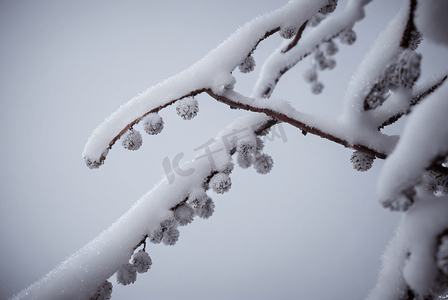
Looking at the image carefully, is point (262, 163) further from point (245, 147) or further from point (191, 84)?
point (191, 84)

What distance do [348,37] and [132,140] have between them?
0.76m

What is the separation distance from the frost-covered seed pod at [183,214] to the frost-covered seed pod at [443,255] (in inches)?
17.2

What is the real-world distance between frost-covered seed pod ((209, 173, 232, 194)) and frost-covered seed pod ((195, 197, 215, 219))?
0.18 feet

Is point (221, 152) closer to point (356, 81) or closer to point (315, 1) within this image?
point (356, 81)

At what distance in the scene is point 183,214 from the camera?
53 centimetres

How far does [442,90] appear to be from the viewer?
13.7 inches

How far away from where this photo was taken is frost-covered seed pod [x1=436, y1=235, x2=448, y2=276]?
30 cm

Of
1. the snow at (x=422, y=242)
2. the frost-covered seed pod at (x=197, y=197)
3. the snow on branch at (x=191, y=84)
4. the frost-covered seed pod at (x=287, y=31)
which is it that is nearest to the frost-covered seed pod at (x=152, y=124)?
the snow on branch at (x=191, y=84)

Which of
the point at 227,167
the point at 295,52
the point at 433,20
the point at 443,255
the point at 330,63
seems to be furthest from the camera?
the point at 330,63

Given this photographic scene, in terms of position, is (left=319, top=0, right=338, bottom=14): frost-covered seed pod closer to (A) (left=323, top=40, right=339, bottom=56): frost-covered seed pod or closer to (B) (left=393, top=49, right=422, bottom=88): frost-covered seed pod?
(A) (left=323, top=40, right=339, bottom=56): frost-covered seed pod

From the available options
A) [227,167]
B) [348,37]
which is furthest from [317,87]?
[227,167]

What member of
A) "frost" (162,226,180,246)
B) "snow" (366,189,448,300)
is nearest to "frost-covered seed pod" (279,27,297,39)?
"snow" (366,189,448,300)

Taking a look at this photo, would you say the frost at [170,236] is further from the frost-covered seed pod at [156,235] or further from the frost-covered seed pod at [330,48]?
the frost-covered seed pod at [330,48]

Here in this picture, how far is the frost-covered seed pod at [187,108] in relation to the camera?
1.61 ft
